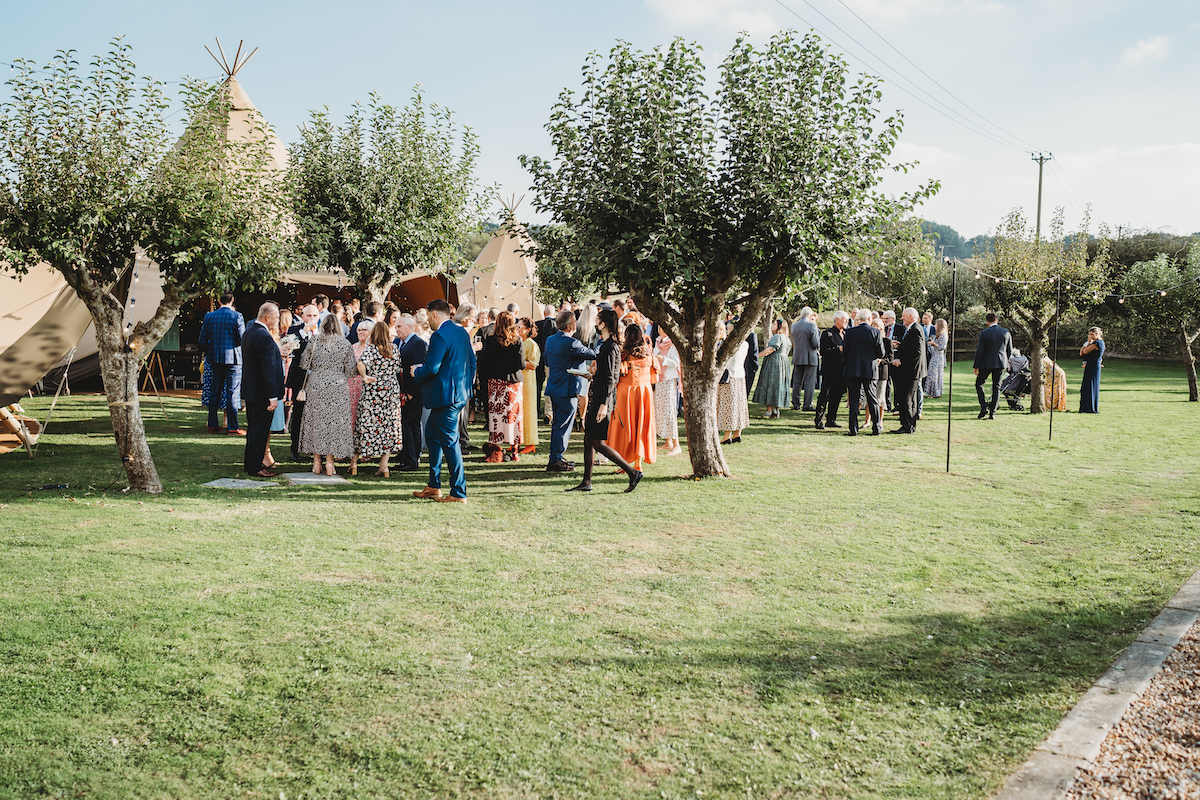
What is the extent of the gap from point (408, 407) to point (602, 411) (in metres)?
2.69

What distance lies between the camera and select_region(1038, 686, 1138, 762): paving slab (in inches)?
140

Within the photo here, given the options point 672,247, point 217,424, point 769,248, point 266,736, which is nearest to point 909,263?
point 769,248

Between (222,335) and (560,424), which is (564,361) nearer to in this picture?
(560,424)

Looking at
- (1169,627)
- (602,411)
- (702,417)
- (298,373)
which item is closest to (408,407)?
(298,373)

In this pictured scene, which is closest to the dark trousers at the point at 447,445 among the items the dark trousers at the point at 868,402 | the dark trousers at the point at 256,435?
the dark trousers at the point at 256,435

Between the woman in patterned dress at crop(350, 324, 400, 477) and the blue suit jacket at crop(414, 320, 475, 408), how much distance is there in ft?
5.24

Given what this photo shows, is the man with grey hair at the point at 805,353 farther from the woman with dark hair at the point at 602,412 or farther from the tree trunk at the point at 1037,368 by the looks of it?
the woman with dark hair at the point at 602,412

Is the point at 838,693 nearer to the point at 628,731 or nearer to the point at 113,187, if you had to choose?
the point at 628,731

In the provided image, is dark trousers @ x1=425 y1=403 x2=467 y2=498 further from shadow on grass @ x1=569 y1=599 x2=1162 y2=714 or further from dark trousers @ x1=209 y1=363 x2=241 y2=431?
dark trousers @ x1=209 y1=363 x2=241 y2=431

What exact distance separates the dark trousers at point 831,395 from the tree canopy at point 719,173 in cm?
575

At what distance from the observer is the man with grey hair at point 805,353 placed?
53.4ft

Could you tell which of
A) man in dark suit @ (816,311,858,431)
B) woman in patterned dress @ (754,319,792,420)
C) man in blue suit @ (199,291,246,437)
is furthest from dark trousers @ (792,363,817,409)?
man in blue suit @ (199,291,246,437)

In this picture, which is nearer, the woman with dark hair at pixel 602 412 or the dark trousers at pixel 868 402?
the woman with dark hair at pixel 602 412

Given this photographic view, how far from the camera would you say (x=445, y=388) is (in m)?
8.13
